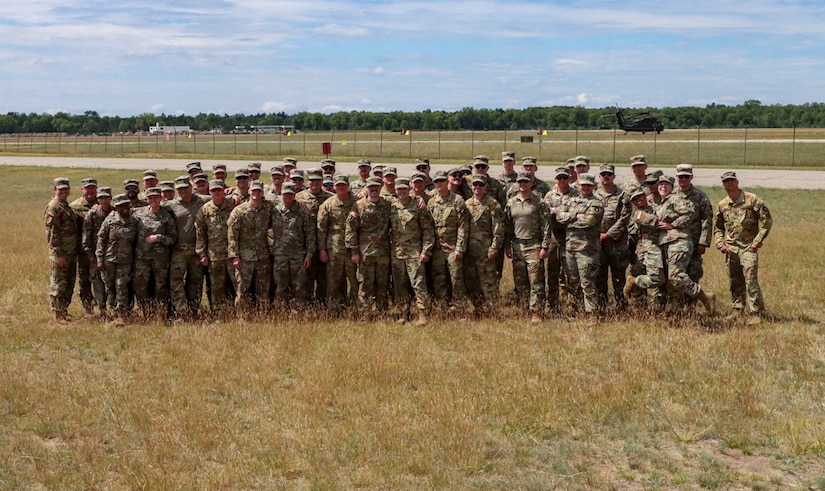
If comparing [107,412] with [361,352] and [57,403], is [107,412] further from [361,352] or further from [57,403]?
[361,352]

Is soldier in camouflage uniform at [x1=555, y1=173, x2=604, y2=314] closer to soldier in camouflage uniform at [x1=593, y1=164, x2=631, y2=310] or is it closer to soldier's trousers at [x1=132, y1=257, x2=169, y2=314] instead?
soldier in camouflage uniform at [x1=593, y1=164, x2=631, y2=310]

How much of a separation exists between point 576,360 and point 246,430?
4.27m

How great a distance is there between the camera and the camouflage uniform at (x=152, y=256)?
1178 centimetres

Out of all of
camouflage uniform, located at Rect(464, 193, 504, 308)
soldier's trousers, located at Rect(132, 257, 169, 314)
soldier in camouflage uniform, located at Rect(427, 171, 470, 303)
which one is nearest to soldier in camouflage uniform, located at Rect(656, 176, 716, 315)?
camouflage uniform, located at Rect(464, 193, 504, 308)

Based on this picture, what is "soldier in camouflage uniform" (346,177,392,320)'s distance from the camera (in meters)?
11.9

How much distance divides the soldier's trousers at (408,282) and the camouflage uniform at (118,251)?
159 inches

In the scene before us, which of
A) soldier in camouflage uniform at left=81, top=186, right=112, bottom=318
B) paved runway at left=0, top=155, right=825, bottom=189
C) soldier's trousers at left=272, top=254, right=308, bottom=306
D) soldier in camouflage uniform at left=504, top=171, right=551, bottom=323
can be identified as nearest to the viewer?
soldier in camouflage uniform at left=504, top=171, right=551, bottom=323

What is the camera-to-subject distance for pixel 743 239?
11.4 metres

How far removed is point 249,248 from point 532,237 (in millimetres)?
4266

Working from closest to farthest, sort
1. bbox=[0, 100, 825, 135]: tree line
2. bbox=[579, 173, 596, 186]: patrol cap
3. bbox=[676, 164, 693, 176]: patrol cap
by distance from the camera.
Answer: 1. bbox=[676, 164, 693, 176]: patrol cap
2. bbox=[579, 173, 596, 186]: patrol cap
3. bbox=[0, 100, 825, 135]: tree line

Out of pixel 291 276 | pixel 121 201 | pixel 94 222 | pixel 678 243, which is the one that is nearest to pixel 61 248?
pixel 94 222

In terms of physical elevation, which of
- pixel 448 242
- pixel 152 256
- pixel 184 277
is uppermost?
pixel 448 242

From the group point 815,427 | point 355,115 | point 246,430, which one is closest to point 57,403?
point 246,430

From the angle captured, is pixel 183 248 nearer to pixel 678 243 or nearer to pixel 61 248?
pixel 61 248
